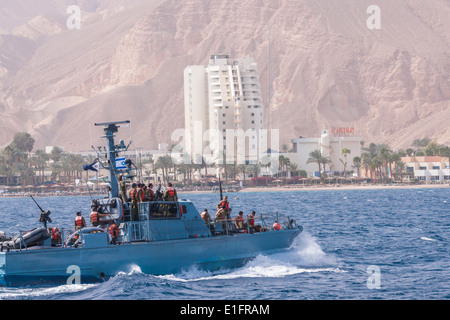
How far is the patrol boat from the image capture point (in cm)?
2805

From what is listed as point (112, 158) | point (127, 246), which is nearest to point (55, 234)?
point (127, 246)

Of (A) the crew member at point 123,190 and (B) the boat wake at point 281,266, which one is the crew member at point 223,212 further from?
(A) the crew member at point 123,190

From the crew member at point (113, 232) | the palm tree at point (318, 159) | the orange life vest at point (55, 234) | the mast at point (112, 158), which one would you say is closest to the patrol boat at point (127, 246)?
the mast at point (112, 158)

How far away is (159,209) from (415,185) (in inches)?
6027

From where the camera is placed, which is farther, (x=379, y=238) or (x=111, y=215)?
(x=379, y=238)

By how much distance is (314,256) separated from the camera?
36.5 metres

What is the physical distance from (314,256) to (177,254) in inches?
333

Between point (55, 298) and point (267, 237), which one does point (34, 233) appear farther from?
point (267, 237)

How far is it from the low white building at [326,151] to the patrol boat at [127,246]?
520 feet

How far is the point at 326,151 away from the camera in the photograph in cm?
19188

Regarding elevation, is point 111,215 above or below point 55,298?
above
